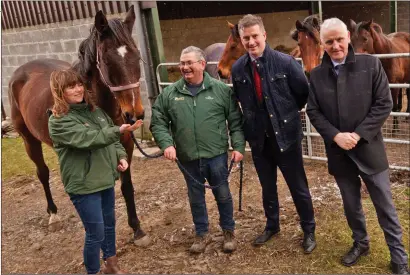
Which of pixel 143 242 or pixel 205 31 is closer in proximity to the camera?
pixel 143 242

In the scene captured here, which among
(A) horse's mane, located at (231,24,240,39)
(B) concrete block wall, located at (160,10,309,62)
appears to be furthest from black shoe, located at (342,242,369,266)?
(B) concrete block wall, located at (160,10,309,62)

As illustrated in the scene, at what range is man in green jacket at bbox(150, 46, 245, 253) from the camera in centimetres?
274

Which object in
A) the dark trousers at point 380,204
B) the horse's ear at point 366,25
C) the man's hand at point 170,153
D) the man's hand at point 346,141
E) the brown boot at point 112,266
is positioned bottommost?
the brown boot at point 112,266

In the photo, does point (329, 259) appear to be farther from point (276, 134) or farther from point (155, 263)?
point (155, 263)

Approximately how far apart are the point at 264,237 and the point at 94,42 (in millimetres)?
2002

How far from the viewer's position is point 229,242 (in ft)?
10.0

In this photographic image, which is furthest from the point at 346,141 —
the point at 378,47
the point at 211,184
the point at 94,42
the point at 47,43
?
the point at 47,43

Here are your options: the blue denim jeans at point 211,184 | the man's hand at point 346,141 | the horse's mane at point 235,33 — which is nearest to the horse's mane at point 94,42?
the blue denim jeans at point 211,184

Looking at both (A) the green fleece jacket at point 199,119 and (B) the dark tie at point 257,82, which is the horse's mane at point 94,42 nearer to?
(A) the green fleece jacket at point 199,119

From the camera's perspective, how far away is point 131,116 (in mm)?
2723

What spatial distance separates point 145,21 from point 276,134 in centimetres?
409

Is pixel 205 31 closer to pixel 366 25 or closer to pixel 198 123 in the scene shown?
pixel 366 25

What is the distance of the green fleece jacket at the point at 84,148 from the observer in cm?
231

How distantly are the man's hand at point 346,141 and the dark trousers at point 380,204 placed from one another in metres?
0.26
